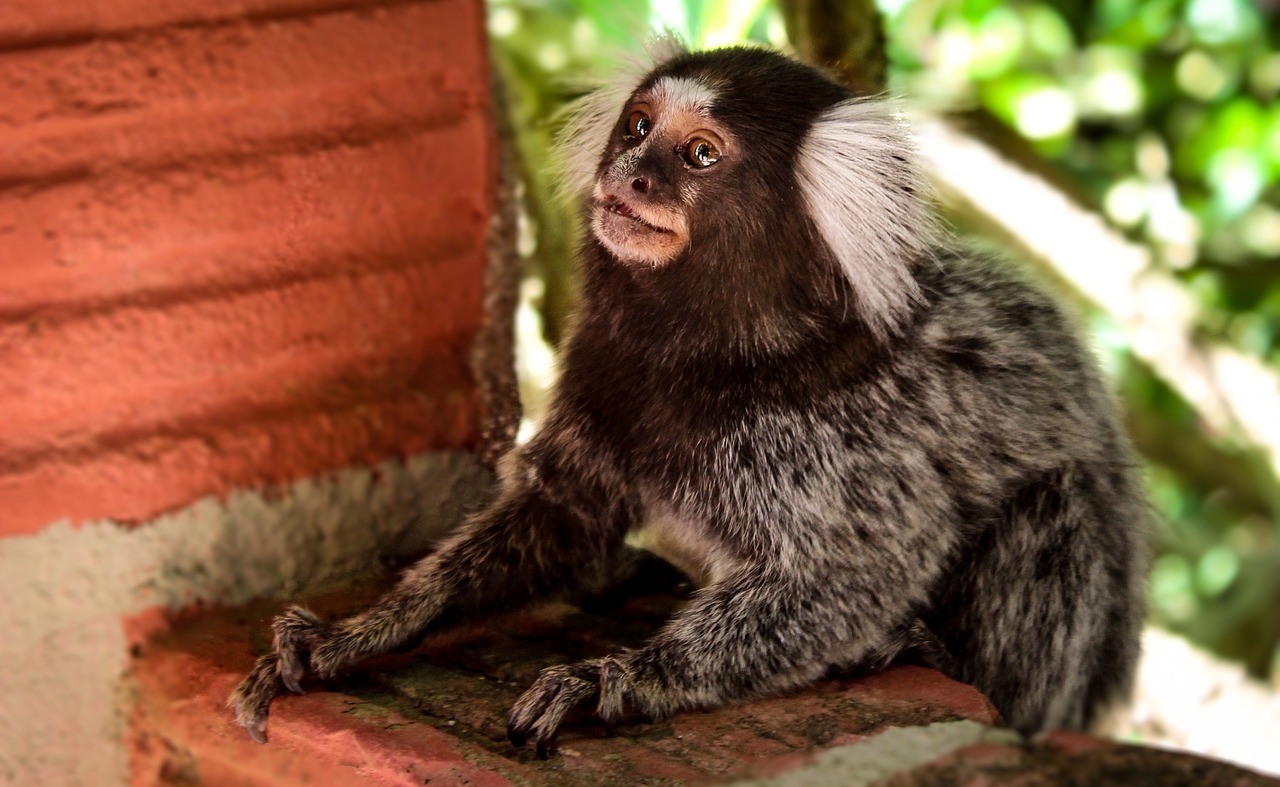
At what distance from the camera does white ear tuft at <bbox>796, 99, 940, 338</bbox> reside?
1894 millimetres

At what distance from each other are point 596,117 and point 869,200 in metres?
0.58

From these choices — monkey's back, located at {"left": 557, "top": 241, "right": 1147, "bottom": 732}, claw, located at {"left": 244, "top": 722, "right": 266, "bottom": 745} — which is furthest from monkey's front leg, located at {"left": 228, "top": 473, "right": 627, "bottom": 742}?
monkey's back, located at {"left": 557, "top": 241, "right": 1147, "bottom": 732}

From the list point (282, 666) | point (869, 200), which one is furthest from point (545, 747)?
point (869, 200)

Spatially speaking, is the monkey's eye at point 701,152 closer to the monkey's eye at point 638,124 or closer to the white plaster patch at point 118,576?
the monkey's eye at point 638,124

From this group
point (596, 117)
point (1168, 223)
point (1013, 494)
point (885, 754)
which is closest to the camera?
point (885, 754)

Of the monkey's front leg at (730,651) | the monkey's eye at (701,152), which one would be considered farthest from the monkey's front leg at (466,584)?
the monkey's eye at (701,152)

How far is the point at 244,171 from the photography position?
7.06 ft

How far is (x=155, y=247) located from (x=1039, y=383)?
57.0 inches

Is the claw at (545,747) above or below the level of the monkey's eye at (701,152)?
below

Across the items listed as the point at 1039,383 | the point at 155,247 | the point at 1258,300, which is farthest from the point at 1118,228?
the point at 155,247

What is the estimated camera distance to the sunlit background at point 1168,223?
10.8ft

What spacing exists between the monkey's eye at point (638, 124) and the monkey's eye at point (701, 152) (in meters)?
0.09

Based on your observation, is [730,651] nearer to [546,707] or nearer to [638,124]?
[546,707]

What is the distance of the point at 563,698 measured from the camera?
1714 mm
